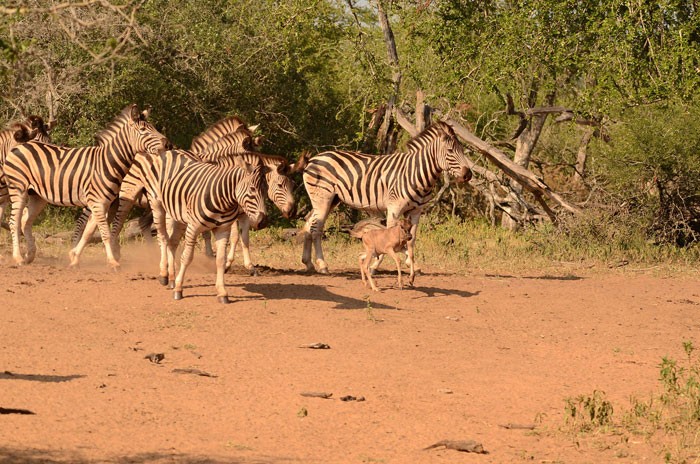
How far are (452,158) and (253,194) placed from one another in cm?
387

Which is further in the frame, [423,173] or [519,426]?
[423,173]

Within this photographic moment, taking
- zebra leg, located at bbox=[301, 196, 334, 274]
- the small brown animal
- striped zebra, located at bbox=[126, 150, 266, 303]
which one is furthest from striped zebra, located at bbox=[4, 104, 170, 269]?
the small brown animal

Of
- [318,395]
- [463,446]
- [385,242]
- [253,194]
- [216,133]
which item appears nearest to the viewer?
[463,446]

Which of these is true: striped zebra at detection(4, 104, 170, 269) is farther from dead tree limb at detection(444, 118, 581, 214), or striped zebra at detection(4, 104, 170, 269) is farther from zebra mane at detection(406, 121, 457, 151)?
dead tree limb at detection(444, 118, 581, 214)

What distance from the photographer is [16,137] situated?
1566cm

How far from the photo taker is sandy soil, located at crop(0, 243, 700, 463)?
759 centimetres

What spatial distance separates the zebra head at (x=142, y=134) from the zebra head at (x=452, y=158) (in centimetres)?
366

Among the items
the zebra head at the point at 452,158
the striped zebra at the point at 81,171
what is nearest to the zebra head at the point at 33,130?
the striped zebra at the point at 81,171

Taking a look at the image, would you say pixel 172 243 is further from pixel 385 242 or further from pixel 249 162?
pixel 385 242

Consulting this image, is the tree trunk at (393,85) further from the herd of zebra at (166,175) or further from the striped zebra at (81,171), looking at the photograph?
the striped zebra at (81,171)

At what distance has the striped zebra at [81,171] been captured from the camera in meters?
15.0

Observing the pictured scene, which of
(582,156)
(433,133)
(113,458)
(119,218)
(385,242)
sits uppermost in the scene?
(582,156)

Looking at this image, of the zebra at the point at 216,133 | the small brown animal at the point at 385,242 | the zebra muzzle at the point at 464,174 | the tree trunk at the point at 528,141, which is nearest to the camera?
the small brown animal at the point at 385,242

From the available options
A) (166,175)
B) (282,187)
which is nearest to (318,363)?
(166,175)
